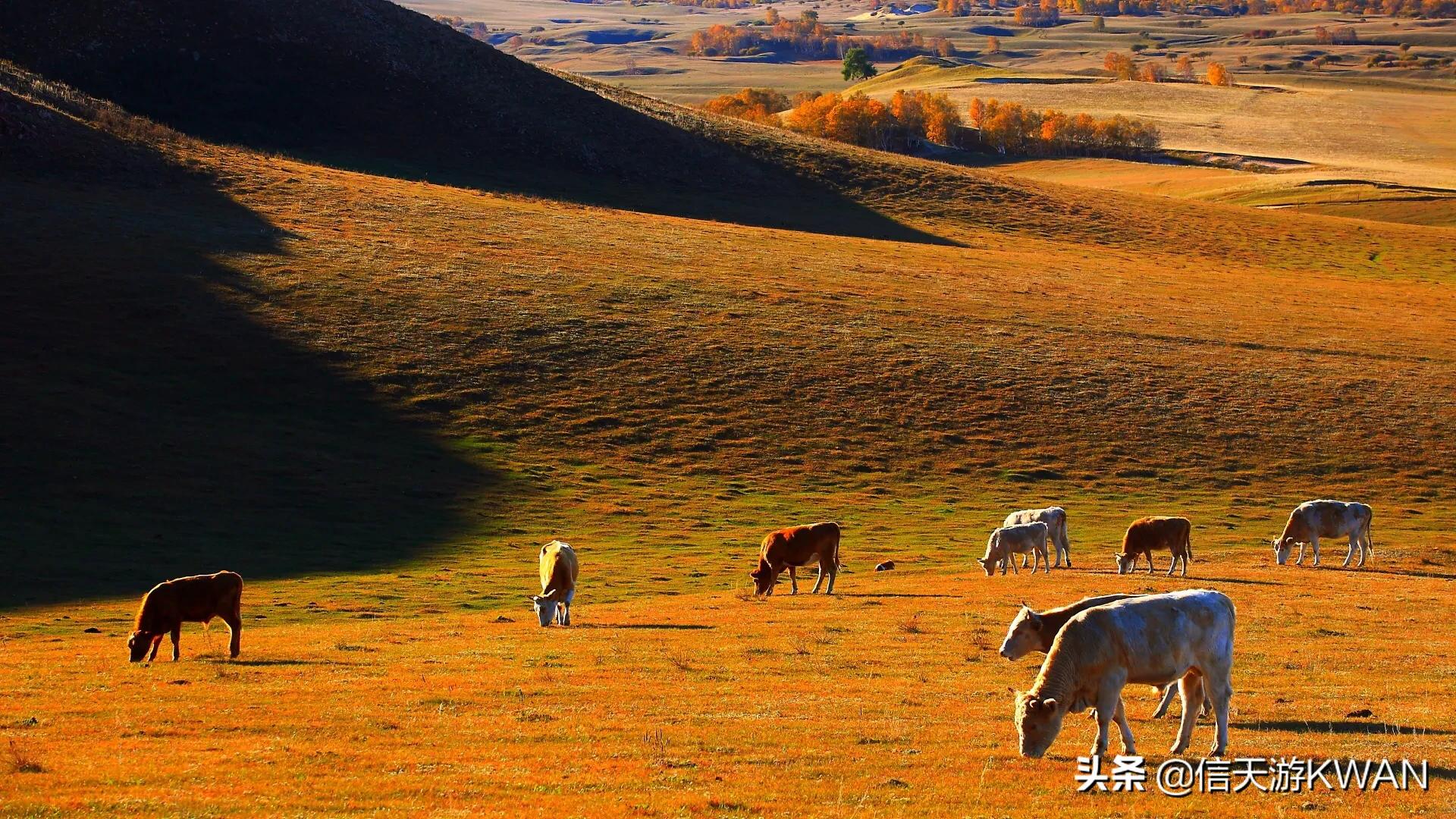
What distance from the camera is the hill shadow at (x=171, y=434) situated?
36781mm

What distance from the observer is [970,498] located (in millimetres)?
47125

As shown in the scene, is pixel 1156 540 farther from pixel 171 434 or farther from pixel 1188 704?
pixel 171 434

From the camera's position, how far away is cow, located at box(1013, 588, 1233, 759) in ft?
46.2

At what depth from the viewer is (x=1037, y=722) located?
14.0 m

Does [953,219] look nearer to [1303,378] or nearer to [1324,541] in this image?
[1303,378]

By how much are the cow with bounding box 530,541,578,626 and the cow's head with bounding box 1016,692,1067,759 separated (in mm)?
14227

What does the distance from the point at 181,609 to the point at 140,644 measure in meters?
0.83

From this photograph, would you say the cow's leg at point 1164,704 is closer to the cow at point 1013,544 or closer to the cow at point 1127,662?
the cow at point 1127,662

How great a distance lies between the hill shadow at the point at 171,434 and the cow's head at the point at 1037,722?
2413cm

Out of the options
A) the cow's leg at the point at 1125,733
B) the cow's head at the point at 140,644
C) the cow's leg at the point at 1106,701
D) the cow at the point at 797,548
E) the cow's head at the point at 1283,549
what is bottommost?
the cow's head at the point at 1283,549

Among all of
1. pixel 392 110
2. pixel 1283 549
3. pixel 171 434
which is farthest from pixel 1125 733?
pixel 392 110

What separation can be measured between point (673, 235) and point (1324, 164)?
117426 millimetres

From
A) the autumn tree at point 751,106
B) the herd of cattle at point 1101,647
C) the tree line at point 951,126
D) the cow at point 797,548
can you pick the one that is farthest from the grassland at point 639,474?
the tree line at point 951,126

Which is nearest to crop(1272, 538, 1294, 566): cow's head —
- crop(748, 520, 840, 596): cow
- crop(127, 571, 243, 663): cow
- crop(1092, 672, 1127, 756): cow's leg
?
crop(748, 520, 840, 596): cow
